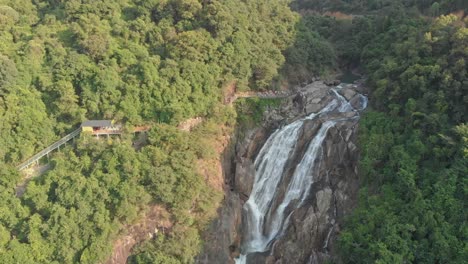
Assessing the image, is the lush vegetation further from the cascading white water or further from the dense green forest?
the cascading white water

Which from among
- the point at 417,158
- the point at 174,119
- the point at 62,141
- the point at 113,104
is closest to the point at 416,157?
the point at 417,158

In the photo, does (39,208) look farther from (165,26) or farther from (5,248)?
(165,26)

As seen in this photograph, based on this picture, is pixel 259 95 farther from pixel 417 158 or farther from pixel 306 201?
pixel 417 158

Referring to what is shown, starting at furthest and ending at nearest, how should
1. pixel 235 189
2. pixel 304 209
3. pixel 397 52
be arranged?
pixel 397 52 < pixel 235 189 < pixel 304 209

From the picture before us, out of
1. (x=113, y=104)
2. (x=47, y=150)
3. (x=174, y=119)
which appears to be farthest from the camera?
(x=113, y=104)

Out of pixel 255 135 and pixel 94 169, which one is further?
pixel 255 135

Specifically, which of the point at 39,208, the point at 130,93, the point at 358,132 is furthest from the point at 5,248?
the point at 358,132

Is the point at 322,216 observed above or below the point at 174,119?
below
